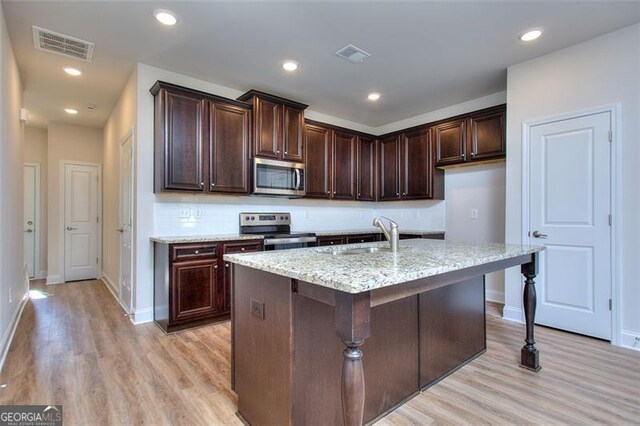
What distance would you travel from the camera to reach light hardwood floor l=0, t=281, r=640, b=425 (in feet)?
5.79

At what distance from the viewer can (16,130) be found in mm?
3295

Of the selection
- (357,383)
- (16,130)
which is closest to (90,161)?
(16,130)

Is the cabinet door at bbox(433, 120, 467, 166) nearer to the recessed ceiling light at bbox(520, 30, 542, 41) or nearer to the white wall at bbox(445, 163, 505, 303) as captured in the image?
the white wall at bbox(445, 163, 505, 303)

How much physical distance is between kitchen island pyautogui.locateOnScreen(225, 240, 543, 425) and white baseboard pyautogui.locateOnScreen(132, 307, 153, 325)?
6.44ft

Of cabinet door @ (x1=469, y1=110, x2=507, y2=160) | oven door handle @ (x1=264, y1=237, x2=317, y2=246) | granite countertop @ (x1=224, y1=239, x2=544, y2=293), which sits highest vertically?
cabinet door @ (x1=469, y1=110, x2=507, y2=160)

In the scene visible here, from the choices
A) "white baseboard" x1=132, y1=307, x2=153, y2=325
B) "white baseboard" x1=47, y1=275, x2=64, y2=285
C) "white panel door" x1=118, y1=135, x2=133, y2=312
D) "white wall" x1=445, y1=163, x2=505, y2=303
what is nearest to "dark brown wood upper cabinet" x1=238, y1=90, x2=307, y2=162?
"white panel door" x1=118, y1=135, x2=133, y2=312

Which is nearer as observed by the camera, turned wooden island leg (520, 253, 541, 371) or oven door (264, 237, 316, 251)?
turned wooden island leg (520, 253, 541, 371)

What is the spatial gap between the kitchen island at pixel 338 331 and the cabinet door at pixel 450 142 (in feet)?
7.43

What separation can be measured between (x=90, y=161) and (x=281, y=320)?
5822 millimetres

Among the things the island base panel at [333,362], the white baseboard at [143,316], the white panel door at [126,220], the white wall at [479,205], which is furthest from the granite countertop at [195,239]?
the white wall at [479,205]

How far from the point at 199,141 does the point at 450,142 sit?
10.2 ft

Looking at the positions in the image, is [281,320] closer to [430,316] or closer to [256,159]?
[430,316]

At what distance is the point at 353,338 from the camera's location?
3.59ft

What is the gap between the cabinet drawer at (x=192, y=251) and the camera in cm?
299
